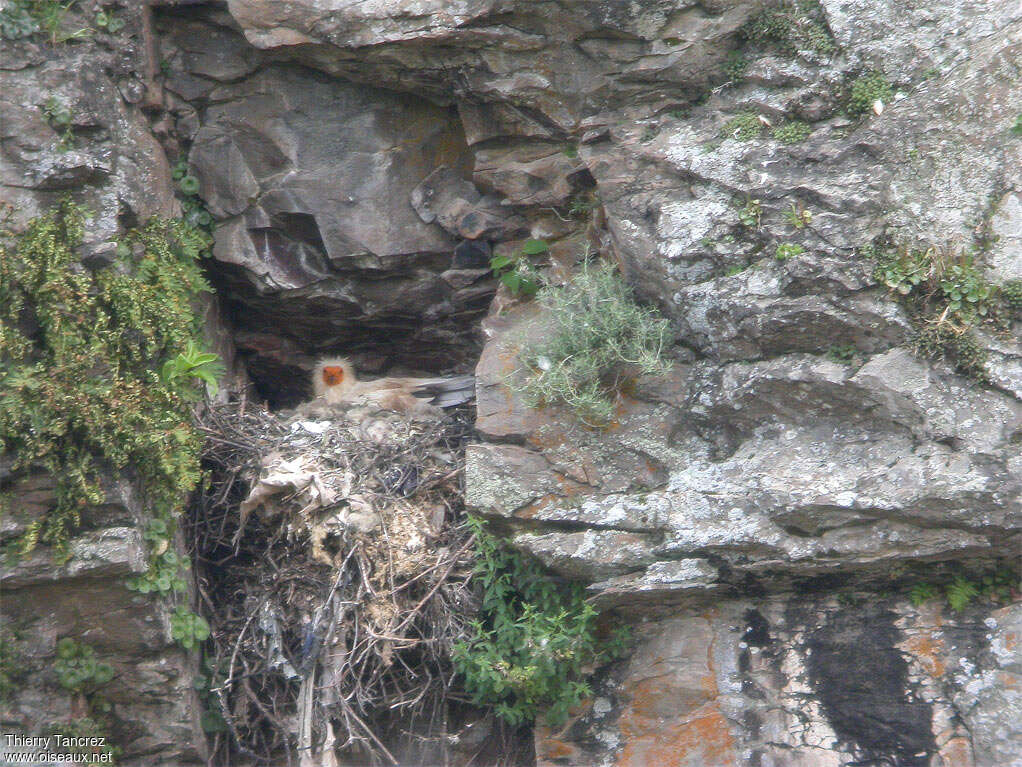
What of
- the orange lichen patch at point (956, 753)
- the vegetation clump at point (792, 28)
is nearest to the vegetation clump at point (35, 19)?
the vegetation clump at point (792, 28)

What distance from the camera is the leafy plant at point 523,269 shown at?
5.89 meters

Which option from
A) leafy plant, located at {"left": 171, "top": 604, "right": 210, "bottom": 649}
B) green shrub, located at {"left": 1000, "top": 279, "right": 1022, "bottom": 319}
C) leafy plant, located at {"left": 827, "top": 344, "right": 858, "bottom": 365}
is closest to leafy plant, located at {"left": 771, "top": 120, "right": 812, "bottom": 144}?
leafy plant, located at {"left": 827, "top": 344, "right": 858, "bottom": 365}

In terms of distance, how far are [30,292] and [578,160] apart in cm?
277

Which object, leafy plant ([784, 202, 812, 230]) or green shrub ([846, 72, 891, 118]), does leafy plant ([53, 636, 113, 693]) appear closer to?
leafy plant ([784, 202, 812, 230])

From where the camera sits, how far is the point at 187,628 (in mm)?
5207

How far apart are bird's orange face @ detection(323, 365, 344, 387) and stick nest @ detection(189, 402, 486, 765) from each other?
2.59ft

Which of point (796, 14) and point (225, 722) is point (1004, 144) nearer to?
point (796, 14)

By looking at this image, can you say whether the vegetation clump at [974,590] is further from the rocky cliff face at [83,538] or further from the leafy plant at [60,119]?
the leafy plant at [60,119]

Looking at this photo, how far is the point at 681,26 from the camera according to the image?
533 cm

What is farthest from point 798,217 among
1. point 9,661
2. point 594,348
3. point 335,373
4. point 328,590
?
point 9,661

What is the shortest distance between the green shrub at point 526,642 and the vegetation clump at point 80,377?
152 centimetres

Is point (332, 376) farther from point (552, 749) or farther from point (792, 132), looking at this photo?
point (792, 132)

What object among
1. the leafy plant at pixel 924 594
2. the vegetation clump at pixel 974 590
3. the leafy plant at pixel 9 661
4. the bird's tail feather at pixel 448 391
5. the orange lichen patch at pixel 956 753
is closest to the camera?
the orange lichen patch at pixel 956 753

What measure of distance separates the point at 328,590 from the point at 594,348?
1786 mm
